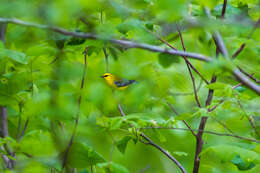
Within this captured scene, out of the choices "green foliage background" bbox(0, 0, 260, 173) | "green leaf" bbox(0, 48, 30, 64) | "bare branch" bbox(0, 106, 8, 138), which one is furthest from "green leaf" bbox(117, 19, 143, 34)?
"bare branch" bbox(0, 106, 8, 138)

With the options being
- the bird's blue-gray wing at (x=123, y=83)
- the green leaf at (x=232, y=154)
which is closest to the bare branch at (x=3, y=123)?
the bird's blue-gray wing at (x=123, y=83)

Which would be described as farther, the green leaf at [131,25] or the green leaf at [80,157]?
the green leaf at [80,157]

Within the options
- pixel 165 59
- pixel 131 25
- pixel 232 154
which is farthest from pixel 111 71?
pixel 232 154

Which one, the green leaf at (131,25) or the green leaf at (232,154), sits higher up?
the green leaf at (131,25)

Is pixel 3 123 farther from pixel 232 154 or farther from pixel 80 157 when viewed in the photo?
pixel 232 154

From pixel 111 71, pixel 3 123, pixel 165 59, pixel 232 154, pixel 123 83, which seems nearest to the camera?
pixel 111 71

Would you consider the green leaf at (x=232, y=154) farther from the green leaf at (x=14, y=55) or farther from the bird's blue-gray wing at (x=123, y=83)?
the green leaf at (x=14, y=55)

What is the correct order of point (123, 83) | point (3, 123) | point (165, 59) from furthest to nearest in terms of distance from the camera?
point (3, 123) → point (123, 83) → point (165, 59)

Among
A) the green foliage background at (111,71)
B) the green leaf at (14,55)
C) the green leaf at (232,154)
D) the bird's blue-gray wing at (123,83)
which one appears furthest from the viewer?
the bird's blue-gray wing at (123,83)

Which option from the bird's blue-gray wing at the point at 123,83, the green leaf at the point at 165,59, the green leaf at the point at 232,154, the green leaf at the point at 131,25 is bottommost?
the green leaf at the point at 232,154

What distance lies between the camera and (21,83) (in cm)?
200

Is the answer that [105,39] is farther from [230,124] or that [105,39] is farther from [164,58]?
[230,124]

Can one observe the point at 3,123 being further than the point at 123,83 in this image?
Yes

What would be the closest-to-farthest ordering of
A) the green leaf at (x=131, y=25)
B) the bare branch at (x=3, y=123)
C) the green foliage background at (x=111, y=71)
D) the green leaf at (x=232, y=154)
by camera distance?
the green foliage background at (x=111, y=71) < the green leaf at (x=131, y=25) < the green leaf at (x=232, y=154) < the bare branch at (x=3, y=123)
